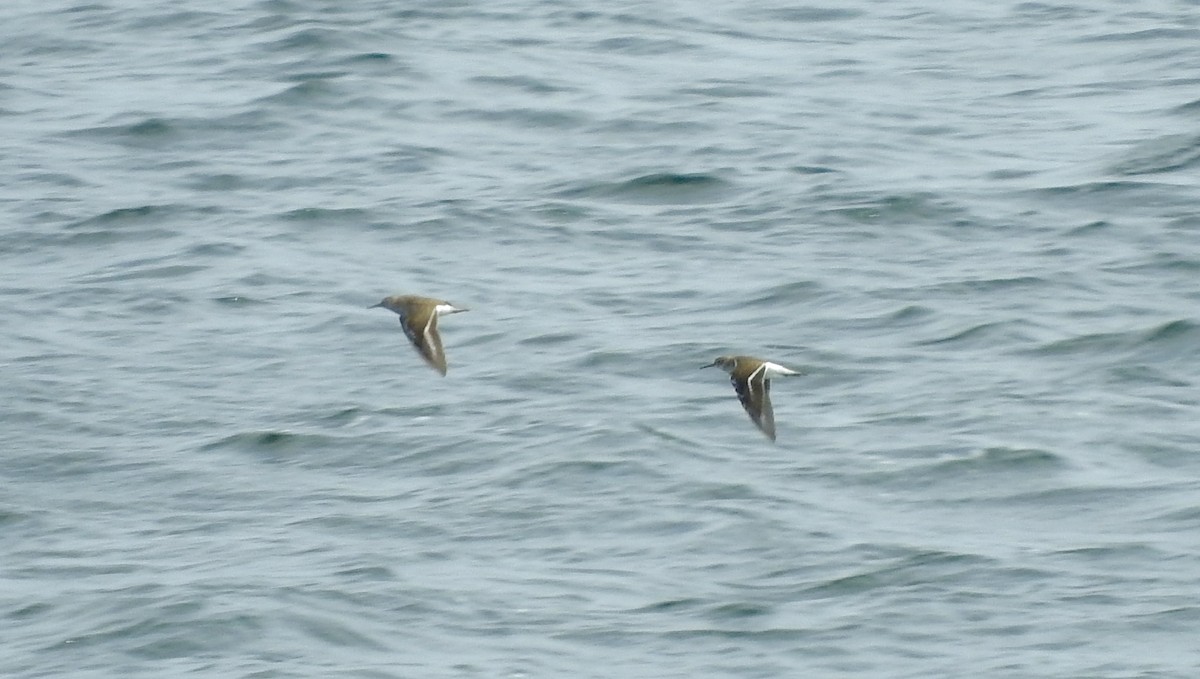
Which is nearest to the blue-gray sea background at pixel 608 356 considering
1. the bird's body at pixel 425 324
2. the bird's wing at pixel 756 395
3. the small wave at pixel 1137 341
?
the small wave at pixel 1137 341

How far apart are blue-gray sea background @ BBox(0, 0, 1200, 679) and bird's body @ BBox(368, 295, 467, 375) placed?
133 cm

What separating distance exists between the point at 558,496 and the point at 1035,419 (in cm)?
256

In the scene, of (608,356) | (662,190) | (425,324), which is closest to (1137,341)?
(608,356)

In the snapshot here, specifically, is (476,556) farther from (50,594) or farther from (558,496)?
(50,594)

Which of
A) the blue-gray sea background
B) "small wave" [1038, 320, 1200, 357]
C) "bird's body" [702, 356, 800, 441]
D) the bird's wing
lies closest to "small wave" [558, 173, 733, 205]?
the blue-gray sea background

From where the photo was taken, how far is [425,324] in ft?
34.4

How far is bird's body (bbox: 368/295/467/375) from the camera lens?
1008 cm

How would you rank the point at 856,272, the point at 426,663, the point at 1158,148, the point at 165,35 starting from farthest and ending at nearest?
1. the point at 165,35
2. the point at 1158,148
3. the point at 856,272
4. the point at 426,663

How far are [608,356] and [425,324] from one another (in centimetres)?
374

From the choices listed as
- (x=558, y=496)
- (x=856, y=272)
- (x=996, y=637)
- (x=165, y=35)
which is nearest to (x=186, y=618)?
(x=558, y=496)

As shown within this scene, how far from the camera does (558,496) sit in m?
12.4

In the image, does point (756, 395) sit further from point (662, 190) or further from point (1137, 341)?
point (662, 190)

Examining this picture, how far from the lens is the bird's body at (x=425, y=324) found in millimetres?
10076

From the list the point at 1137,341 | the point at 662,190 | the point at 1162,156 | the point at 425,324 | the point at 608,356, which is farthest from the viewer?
the point at 1162,156
